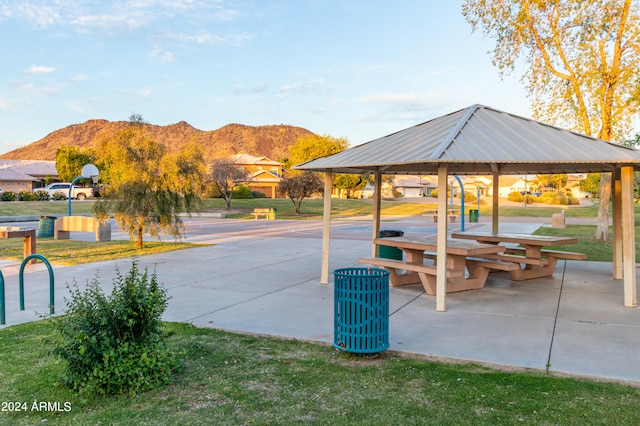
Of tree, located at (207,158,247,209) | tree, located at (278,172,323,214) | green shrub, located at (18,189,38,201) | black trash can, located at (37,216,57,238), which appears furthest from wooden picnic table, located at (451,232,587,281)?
green shrub, located at (18,189,38,201)

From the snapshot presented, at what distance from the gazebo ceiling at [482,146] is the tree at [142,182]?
7.06 meters

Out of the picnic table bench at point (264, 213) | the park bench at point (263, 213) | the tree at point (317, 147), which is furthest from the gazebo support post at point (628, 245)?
the tree at point (317, 147)

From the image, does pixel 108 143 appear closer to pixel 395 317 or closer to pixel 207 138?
pixel 395 317

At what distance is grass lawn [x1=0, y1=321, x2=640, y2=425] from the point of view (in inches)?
158

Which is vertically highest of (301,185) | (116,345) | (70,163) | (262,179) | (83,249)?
(70,163)

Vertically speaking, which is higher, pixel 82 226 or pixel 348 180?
pixel 348 180

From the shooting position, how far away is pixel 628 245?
7961 mm

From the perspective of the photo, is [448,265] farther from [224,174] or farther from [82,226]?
[224,174]

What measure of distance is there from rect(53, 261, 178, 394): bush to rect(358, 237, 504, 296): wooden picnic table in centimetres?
505

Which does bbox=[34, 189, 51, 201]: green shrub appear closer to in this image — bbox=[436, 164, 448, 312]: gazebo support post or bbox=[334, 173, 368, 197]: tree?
bbox=[334, 173, 368, 197]: tree

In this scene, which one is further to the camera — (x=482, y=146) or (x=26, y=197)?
(x=26, y=197)

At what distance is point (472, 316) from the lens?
7.37m

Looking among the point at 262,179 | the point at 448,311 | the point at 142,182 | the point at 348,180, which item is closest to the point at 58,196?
the point at 262,179

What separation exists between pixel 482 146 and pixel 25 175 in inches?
3041
